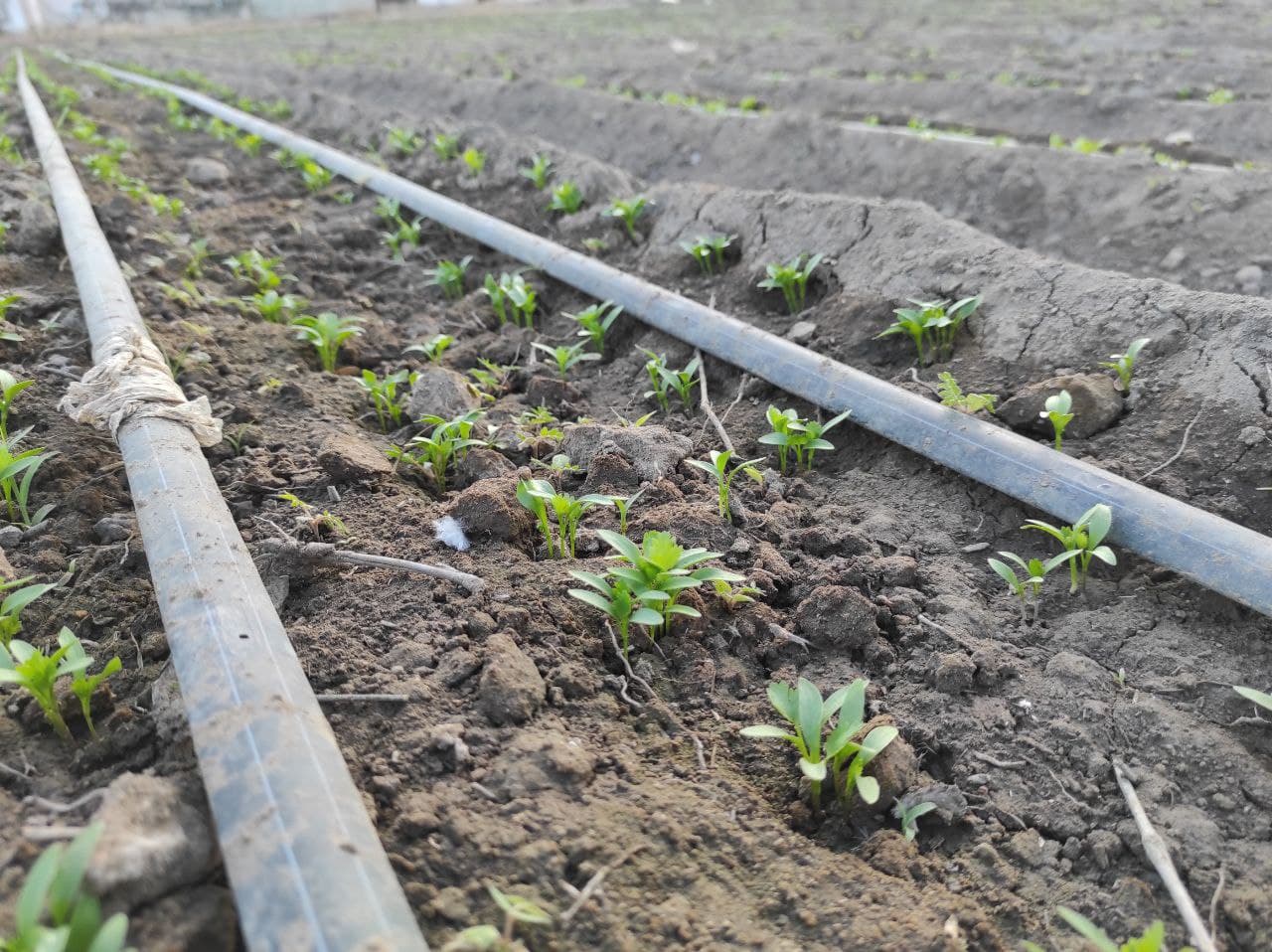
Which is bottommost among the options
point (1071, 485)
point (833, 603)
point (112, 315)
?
point (833, 603)

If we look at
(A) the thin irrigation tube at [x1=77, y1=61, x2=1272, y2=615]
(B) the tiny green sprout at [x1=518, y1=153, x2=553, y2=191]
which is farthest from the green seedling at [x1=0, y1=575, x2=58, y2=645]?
(B) the tiny green sprout at [x1=518, y1=153, x2=553, y2=191]

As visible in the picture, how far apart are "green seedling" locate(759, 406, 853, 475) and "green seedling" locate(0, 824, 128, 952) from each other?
1881mm

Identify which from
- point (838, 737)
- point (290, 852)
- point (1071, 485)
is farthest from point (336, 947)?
point (1071, 485)

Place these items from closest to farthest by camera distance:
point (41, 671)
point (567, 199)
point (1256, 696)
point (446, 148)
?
point (41, 671) → point (1256, 696) → point (567, 199) → point (446, 148)

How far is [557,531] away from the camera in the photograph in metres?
2.41

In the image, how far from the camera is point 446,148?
19.6ft

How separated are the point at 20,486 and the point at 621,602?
5.20 feet

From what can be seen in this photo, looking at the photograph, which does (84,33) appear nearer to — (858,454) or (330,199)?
(330,199)

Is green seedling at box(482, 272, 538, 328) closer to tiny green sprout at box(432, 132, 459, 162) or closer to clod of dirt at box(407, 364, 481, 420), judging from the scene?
clod of dirt at box(407, 364, 481, 420)

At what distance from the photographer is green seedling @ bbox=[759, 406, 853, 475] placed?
2.66 meters

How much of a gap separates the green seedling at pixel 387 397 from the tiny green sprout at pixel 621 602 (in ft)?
4.16

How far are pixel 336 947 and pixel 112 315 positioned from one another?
102 inches

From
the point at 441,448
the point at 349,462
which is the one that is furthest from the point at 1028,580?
the point at 349,462

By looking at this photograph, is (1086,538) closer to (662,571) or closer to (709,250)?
(662,571)
